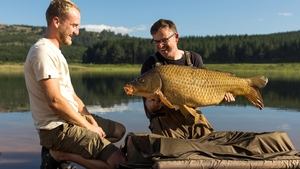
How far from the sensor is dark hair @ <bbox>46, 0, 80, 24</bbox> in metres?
5.90

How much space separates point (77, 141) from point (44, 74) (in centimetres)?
81

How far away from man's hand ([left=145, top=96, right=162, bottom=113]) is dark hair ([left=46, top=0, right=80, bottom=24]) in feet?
4.64

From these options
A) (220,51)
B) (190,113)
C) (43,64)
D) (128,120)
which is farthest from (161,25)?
(220,51)

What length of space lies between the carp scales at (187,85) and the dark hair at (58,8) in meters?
1.04

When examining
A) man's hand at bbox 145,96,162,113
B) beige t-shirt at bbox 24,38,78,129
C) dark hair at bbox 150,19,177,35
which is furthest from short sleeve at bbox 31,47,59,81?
dark hair at bbox 150,19,177,35

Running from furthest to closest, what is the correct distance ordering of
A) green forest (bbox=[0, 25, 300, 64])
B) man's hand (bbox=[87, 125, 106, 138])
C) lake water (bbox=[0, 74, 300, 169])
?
green forest (bbox=[0, 25, 300, 64]), lake water (bbox=[0, 74, 300, 169]), man's hand (bbox=[87, 125, 106, 138])

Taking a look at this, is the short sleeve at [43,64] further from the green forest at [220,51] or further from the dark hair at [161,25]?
the green forest at [220,51]

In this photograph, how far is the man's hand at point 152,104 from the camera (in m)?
6.62

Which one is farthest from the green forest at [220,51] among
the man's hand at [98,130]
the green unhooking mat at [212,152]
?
the green unhooking mat at [212,152]

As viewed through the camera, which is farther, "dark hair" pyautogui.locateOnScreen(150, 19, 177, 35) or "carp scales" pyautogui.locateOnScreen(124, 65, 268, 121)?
"dark hair" pyautogui.locateOnScreen(150, 19, 177, 35)

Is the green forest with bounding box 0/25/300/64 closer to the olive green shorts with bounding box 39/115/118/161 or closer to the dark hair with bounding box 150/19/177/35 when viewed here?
the dark hair with bounding box 150/19/177/35

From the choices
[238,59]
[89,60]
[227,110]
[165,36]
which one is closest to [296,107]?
[227,110]

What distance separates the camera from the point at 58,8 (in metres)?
5.90

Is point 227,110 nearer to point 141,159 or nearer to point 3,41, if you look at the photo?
point 141,159
